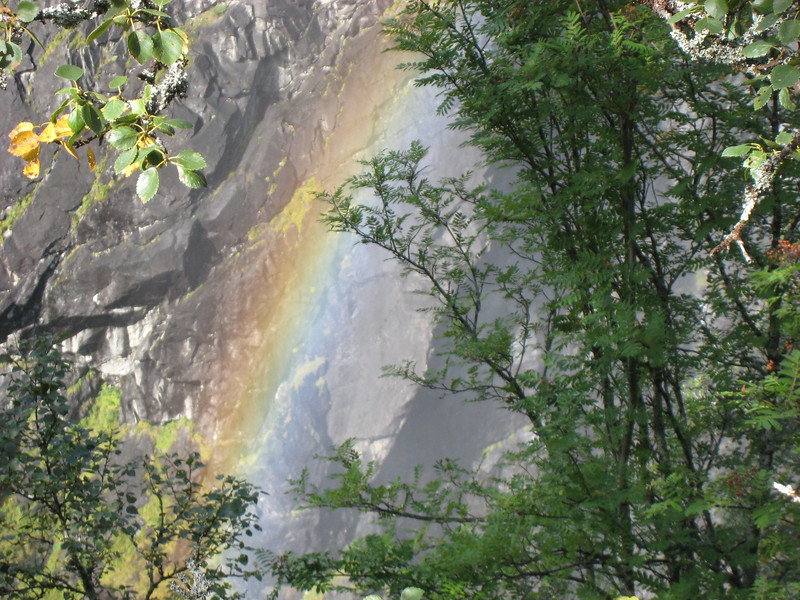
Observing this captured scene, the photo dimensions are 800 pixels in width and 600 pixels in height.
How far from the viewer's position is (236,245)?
20.0ft

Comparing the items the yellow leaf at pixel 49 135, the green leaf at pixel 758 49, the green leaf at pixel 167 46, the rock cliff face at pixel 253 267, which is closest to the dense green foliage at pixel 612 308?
the green leaf at pixel 758 49

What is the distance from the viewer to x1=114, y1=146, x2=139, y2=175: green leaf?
54cm

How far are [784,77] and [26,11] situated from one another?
0.81 metres

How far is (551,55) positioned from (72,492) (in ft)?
6.50

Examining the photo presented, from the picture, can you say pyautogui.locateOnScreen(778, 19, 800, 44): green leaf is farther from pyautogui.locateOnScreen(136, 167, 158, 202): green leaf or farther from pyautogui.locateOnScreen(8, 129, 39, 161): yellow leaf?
pyautogui.locateOnScreen(8, 129, 39, 161): yellow leaf

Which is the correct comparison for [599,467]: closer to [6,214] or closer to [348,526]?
[348,526]

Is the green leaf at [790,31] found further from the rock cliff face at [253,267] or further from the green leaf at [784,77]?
the rock cliff face at [253,267]

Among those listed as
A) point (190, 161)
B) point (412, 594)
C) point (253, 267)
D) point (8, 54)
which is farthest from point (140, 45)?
point (253, 267)

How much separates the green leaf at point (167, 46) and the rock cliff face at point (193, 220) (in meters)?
5.63

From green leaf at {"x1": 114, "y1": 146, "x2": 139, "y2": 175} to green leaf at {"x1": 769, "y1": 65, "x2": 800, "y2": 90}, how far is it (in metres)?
0.62

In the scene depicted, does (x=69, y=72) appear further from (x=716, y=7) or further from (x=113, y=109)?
(x=716, y=7)

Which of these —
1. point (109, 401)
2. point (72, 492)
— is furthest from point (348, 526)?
point (72, 492)

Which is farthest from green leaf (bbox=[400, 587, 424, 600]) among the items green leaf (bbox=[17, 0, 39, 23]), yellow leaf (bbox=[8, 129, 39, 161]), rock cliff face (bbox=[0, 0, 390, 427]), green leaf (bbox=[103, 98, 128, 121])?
rock cliff face (bbox=[0, 0, 390, 427])

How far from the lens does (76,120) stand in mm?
568
